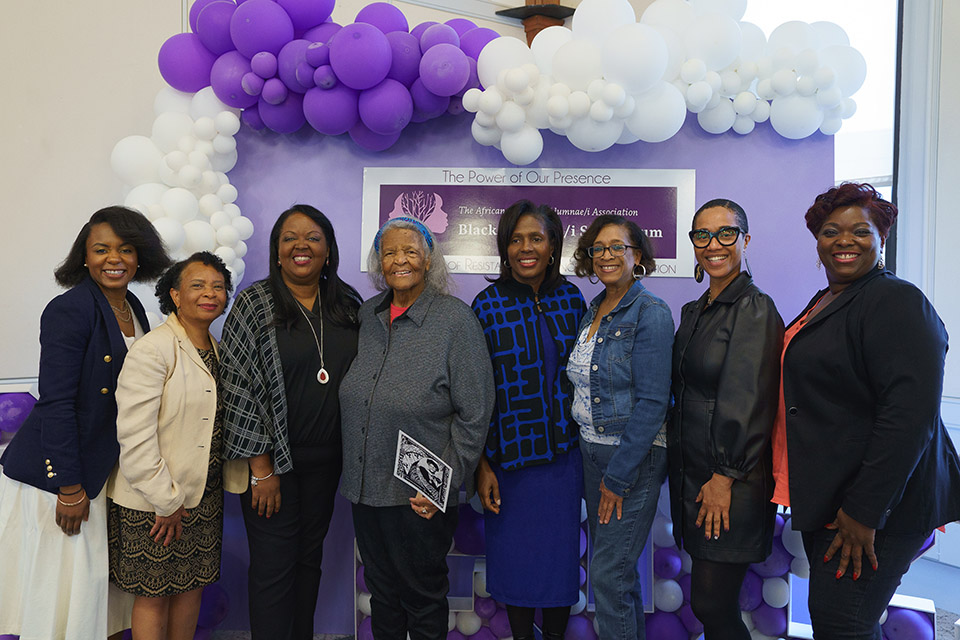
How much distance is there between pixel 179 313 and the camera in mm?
2268

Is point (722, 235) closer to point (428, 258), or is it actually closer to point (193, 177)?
point (428, 258)

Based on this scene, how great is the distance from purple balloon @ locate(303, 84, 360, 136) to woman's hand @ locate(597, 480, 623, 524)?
1777 millimetres

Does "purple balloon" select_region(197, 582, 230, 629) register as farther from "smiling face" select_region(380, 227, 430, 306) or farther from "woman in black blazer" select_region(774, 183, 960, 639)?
"woman in black blazer" select_region(774, 183, 960, 639)

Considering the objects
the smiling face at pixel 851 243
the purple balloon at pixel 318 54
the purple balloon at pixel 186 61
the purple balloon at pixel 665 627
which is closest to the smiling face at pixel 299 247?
the purple balloon at pixel 318 54

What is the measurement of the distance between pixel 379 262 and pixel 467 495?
2.99 feet

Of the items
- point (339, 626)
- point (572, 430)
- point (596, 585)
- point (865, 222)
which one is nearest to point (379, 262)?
point (572, 430)

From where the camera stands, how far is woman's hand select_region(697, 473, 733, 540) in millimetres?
1897

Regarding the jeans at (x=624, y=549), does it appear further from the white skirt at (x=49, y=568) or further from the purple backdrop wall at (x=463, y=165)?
the white skirt at (x=49, y=568)

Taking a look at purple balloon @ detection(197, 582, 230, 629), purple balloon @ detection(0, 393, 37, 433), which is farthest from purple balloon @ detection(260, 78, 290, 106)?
purple balloon @ detection(197, 582, 230, 629)

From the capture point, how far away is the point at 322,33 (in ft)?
9.07

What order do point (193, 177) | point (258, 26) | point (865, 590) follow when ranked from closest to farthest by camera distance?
point (865, 590) < point (258, 26) < point (193, 177)

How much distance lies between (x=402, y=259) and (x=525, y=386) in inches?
23.8

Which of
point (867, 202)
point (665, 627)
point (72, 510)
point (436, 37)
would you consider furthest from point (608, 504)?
point (436, 37)

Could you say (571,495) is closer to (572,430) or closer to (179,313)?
(572,430)
